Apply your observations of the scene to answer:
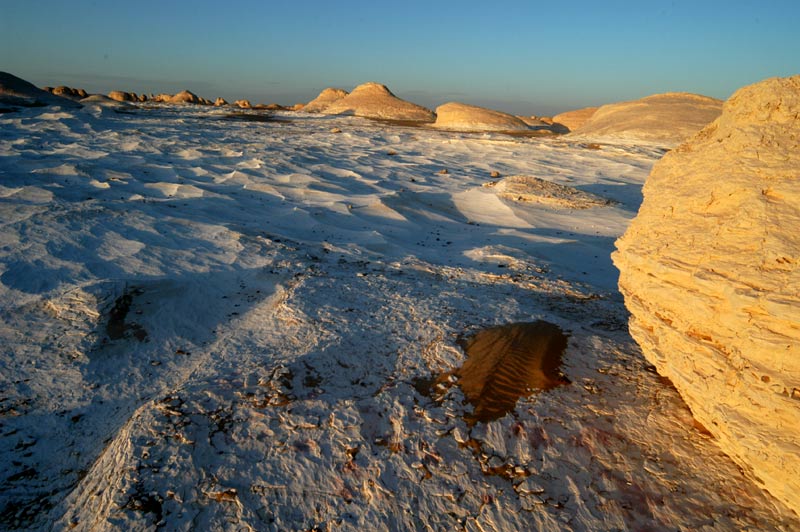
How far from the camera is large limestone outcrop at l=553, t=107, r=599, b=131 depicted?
29.3 meters

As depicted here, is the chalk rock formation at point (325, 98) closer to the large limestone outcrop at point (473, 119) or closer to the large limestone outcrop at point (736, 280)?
the large limestone outcrop at point (473, 119)

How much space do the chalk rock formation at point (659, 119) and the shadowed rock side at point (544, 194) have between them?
35.7 feet

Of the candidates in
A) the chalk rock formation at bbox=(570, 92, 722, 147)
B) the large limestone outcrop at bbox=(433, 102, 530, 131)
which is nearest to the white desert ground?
the chalk rock formation at bbox=(570, 92, 722, 147)

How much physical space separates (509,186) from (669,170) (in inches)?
215

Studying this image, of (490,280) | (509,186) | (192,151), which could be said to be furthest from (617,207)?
(192,151)

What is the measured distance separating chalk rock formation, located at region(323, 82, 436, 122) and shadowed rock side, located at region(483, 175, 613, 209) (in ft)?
71.3

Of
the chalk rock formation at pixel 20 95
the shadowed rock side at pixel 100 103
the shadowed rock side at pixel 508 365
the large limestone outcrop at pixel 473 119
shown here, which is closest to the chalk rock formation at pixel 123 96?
the shadowed rock side at pixel 100 103

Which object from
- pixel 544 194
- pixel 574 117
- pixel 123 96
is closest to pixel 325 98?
pixel 123 96

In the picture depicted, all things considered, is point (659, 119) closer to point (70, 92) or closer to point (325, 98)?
point (325, 98)

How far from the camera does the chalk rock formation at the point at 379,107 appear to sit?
96.1 feet

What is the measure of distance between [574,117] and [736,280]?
105ft

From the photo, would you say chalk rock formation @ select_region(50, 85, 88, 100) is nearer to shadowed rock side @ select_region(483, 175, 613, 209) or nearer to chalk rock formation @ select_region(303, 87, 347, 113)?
chalk rock formation @ select_region(303, 87, 347, 113)

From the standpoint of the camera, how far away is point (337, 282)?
11.0 feet

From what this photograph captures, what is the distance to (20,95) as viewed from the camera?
62.2 ft
